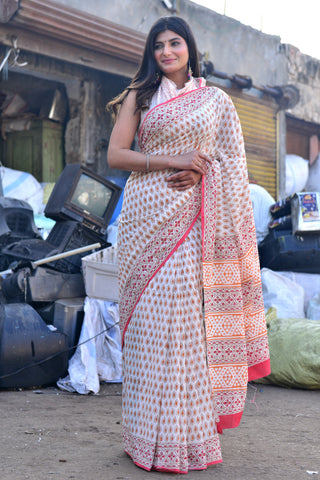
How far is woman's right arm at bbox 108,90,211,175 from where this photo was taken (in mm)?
2463

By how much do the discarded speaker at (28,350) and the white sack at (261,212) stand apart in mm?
2733

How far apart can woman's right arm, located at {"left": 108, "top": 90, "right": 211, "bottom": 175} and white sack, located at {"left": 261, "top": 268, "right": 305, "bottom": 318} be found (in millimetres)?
3122

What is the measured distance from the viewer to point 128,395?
2.46m

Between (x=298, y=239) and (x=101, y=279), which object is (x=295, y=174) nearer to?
(x=298, y=239)

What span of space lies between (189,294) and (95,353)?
204cm

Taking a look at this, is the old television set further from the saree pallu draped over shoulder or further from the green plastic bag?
the saree pallu draped over shoulder

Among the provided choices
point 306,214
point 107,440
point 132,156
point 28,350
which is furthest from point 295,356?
point 132,156

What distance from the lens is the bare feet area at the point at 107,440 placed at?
2287 millimetres

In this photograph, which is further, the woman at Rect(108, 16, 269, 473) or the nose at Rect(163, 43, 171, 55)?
the nose at Rect(163, 43, 171, 55)

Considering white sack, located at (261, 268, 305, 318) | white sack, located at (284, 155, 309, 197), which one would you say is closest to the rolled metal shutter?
white sack, located at (284, 155, 309, 197)

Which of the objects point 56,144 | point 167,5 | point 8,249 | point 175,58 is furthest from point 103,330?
point 167,5

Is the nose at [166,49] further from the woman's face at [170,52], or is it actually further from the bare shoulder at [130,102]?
the bare shoulder at [130,102]

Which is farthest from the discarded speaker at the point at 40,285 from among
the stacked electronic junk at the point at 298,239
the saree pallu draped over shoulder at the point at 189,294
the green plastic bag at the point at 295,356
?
the saree pallu draped over shoulder at the point at 189,294

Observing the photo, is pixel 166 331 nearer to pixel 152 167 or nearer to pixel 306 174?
pixel 152 167
